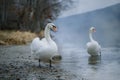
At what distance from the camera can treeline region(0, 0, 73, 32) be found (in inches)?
1355

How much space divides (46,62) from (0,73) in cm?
351

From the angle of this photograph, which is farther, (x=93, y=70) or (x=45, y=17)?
(x=45, y=17)

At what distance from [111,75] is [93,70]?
1.05 m

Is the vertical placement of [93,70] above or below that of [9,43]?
below

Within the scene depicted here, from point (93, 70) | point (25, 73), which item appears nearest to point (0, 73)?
point (25, 73)

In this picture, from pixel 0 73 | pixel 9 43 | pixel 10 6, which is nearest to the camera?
pixel 0 73

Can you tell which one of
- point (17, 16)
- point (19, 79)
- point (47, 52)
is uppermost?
point (17, 16)

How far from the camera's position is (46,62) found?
1213 centimetres

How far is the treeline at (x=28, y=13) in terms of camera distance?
1355 inches

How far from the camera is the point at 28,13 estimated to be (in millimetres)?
37938

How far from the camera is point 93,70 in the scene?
10164 mm

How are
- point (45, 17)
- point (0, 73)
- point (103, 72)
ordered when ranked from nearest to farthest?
1. point (0, 73)
2. point (103, 72)
3. point (45, 17)

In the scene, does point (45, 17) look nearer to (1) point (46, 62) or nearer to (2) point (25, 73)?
(1) point (46, 62)

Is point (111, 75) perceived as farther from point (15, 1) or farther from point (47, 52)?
point (15, 1)
